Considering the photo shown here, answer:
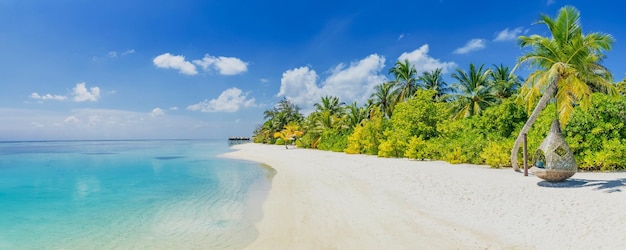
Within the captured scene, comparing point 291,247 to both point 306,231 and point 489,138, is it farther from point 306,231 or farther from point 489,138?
point 489,138

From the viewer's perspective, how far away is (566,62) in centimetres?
1023

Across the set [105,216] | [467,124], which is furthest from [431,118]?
[105,216]

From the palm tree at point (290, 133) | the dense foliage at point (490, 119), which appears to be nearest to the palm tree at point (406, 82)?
the dense foliage at point (490, 119)

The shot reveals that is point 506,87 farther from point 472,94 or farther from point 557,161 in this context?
point 557,161

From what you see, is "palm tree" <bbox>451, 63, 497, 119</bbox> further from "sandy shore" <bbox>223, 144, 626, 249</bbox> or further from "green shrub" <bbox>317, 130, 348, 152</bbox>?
"sandy shore" <bbox>223, 144, 626, 249</bbox>

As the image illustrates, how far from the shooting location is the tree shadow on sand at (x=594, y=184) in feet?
26.4

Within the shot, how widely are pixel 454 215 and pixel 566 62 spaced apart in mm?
6553

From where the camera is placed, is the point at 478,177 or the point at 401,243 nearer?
the point at 401,243

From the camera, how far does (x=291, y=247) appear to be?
630cm

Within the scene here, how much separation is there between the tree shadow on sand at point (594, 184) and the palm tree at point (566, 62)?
1.93 m

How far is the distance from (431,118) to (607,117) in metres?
9.51

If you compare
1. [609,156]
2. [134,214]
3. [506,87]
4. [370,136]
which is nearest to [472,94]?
[506,87]

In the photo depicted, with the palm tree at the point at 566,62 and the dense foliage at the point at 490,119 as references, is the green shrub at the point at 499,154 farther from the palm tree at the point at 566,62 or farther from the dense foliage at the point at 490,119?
the palm tree at the point at 566,62

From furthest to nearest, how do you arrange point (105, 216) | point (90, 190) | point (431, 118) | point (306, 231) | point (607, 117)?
point (431, 118)
point (90, 190)
point (607, 117)
point (105, 216)
point (306, 231)
